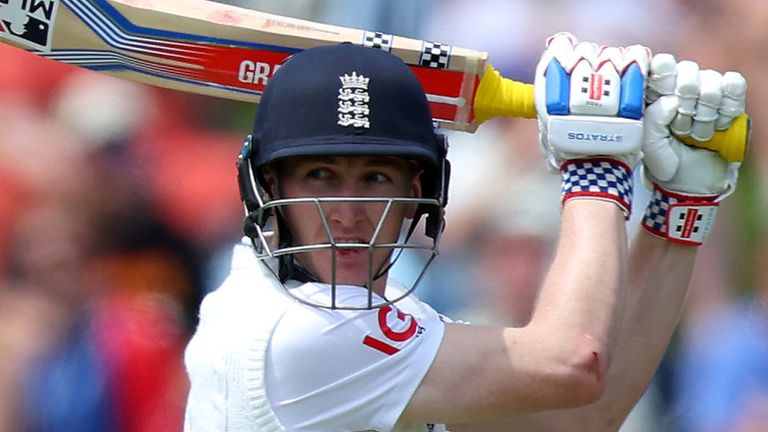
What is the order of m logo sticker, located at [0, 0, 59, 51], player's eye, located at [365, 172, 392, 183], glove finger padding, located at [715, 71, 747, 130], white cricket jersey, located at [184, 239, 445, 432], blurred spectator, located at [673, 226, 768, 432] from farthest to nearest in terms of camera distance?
blurred spectator, located at [673, 226, 768, 432] < m logo sticker, located at [0, 0, 59, 51] < glove finger padding, located at [715, 71, 747, 130] < player's eye, located at [365, 172, 392, 183] < white cricket jersey, located at [184, 239, 445, 432]

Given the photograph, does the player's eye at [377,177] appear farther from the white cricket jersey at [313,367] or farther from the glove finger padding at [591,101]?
the glove finger padding at [591,101]

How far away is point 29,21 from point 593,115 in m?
1.18

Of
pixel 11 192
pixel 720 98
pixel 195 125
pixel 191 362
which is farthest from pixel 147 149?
pixel 720 98

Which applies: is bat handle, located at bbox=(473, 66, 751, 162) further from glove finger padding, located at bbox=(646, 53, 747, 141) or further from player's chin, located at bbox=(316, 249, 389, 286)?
player's chin, located at bbox=(316, 249, 389, 286)

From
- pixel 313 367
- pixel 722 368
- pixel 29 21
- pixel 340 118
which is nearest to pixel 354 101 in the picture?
pixel 340 118

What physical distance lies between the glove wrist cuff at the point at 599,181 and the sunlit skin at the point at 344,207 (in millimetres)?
281

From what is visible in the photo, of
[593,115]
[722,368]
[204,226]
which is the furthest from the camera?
[204,226]

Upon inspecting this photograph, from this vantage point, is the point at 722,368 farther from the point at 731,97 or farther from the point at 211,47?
the point at 211,47

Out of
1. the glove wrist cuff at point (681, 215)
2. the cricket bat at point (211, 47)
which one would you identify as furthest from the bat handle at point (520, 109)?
the glove wrist cuff at point (681, 215)

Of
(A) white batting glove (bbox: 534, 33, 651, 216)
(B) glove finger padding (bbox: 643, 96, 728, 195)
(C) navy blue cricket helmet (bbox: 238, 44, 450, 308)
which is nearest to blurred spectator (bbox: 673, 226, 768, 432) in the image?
(B) glove finger padding (bbox: 643, 96, 728, 195)

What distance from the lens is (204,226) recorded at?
3.47 m

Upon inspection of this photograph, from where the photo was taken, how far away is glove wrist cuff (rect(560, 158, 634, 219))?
6.95 feet

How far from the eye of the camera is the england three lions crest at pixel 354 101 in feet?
6.55

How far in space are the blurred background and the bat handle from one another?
92 centimetres
